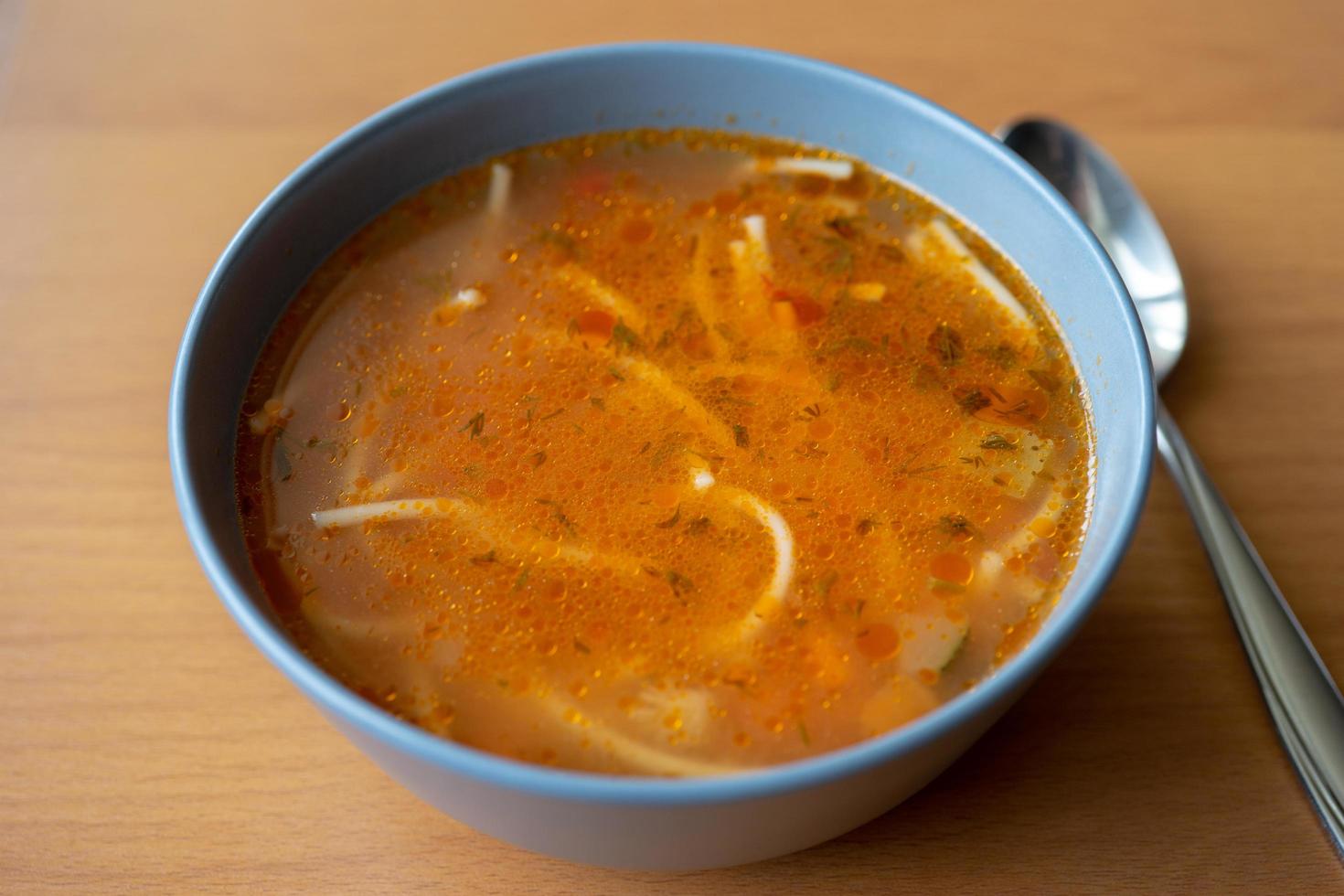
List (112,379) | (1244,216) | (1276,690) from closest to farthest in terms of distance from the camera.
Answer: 1. (1276,690)
2. (112,379)
3. (1244,216)

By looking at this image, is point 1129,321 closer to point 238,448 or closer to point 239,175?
point 238,448

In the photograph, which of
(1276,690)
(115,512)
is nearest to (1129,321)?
(1276,690)

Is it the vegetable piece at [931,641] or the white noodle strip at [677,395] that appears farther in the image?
the white noodle strip at [677,395]

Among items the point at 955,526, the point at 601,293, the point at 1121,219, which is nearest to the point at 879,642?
the point at 955,526

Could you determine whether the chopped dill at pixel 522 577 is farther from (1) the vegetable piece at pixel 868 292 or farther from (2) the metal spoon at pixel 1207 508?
(2) the metal spoon at pixel 1207 508

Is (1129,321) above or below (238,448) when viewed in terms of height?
above

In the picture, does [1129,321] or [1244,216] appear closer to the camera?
[1129,321]

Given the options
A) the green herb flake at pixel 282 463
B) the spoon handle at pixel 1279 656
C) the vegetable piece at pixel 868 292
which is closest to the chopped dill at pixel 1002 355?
the vegetable piece at pixel 868 292

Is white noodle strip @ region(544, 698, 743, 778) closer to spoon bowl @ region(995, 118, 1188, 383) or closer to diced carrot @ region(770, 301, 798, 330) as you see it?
diced carrot @ region(770, 301, 798, 330)

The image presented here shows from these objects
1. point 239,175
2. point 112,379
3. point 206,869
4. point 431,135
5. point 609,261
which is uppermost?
point 431,135

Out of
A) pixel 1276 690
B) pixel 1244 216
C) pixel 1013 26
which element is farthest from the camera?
pixel 1013 26
